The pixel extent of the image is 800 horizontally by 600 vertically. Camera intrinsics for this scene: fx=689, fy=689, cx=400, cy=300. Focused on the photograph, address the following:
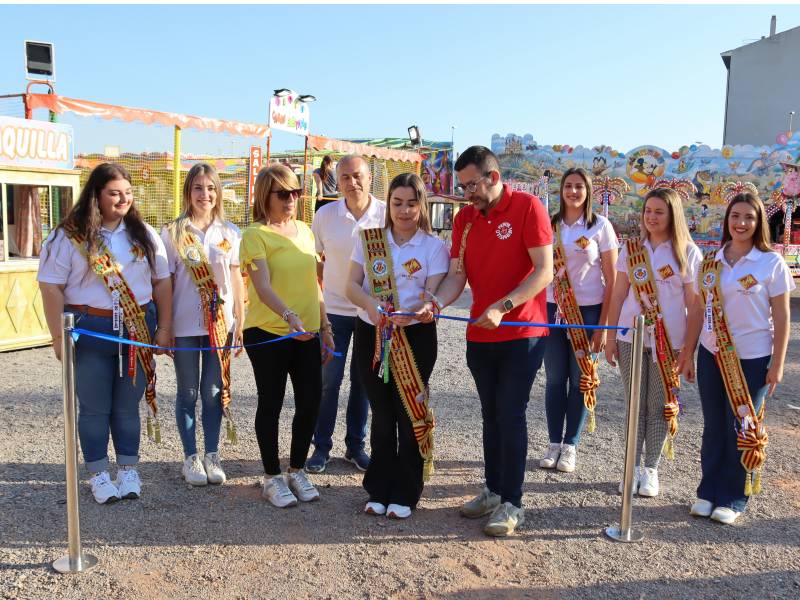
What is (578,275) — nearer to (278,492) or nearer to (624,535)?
(624,535)

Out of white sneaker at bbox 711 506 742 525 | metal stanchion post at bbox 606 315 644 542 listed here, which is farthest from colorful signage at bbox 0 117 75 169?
white sneaker at bbox 711 506 742 525

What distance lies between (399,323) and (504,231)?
675 millimetres

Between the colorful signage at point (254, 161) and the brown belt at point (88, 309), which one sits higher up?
the colorful signage at point (254, 161)

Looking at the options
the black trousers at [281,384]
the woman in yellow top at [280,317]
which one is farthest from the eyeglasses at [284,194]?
the black trousers at [281,384]

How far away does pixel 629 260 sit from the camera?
3930 mm

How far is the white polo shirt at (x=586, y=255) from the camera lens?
4199 mm

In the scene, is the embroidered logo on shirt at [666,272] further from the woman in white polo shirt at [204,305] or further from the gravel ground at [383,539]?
the woman in white polo shirt at [204,305]

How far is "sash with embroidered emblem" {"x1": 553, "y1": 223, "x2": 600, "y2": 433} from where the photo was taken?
13.8ft

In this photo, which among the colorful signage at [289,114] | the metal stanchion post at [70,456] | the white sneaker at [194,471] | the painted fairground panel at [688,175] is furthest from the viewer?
the painted fairground panel at [688,175]

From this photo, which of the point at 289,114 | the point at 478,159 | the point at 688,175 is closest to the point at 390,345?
the point at 478,159

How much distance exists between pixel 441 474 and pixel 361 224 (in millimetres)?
1621

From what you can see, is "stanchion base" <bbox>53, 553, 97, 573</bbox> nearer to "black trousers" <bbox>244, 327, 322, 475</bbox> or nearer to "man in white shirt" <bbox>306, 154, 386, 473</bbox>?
"black trousers" <bbox>244, 327, 322, 475</bbox>

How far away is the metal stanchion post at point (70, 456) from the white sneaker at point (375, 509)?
1330mm

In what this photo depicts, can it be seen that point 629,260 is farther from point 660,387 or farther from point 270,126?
point 270,126
